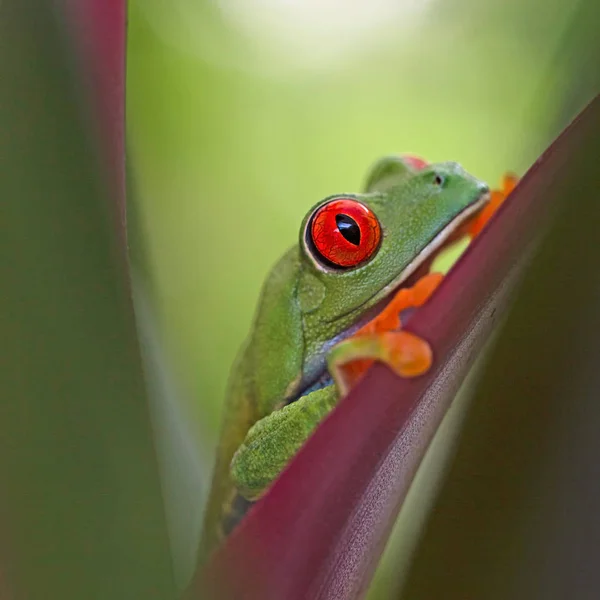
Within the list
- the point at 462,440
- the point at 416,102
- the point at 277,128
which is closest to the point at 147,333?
the point at 462,440

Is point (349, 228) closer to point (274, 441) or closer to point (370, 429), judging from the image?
point (274, 441)

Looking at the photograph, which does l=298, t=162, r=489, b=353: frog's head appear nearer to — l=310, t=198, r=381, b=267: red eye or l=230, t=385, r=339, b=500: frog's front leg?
l=310, t=198, r=381, b=267: red eye

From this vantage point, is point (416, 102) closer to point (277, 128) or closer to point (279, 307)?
point (277, 128)

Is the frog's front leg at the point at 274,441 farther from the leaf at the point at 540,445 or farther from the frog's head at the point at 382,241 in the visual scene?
the leaf at the point at 540,445

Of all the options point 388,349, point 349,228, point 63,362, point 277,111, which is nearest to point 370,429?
point 388,349

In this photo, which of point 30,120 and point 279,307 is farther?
point 279,307

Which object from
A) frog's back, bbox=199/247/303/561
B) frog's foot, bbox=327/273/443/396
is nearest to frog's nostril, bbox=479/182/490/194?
frog's foot, bbox=327/273/443/396
